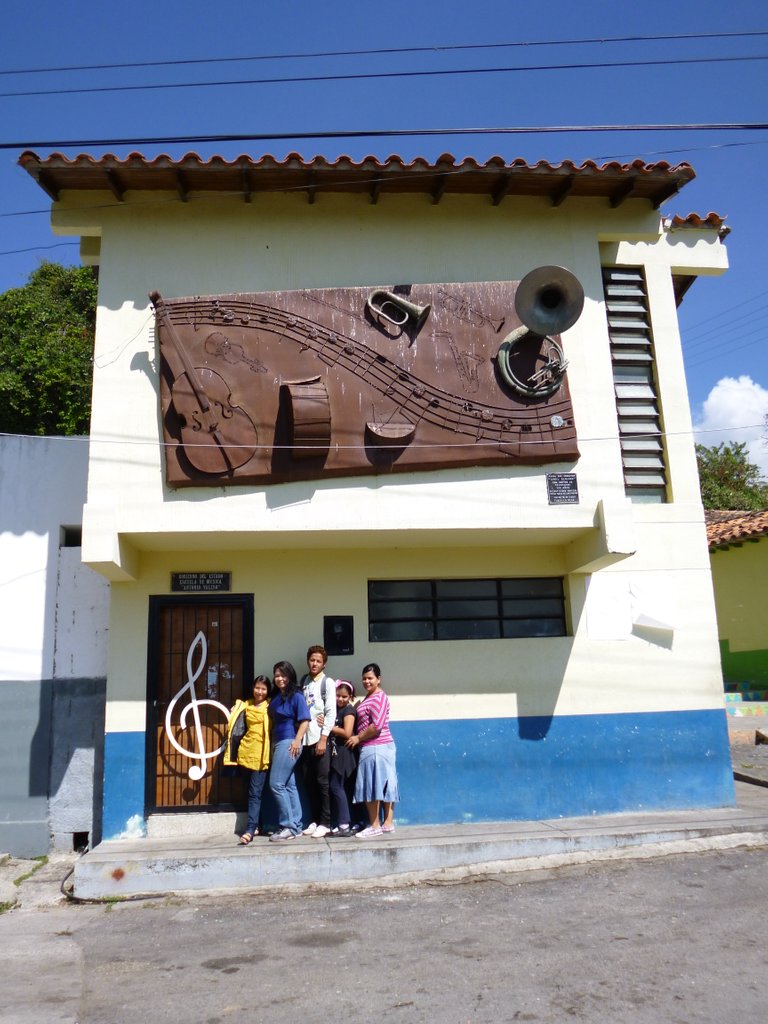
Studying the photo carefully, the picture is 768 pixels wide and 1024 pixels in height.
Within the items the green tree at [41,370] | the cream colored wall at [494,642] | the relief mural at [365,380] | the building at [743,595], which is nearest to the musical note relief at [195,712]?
the cream colored wall at [494,642]

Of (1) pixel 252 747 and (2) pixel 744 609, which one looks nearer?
(1) pixel 252 747

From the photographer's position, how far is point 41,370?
688 inches

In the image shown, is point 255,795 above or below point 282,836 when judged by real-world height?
above

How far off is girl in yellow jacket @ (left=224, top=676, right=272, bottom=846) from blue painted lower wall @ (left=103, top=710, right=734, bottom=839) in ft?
3.43

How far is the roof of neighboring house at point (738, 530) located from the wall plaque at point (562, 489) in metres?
9.65

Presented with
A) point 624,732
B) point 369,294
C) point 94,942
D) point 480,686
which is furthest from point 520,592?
point 94,942

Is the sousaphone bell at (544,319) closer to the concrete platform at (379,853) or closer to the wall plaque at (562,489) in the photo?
the wall plaque at (562,489)

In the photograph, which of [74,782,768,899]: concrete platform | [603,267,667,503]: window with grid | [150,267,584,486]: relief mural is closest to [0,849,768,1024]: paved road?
[74,782,768,899]: concrete platform

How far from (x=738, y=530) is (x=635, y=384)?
8.88 metres

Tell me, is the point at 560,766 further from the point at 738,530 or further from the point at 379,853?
the point at 738,530

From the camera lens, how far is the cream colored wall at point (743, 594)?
56.3 ft

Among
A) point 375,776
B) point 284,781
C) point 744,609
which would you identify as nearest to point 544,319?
point 375,776

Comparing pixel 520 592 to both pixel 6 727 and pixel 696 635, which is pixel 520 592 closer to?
pixel 696 635

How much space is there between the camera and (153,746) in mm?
8203
